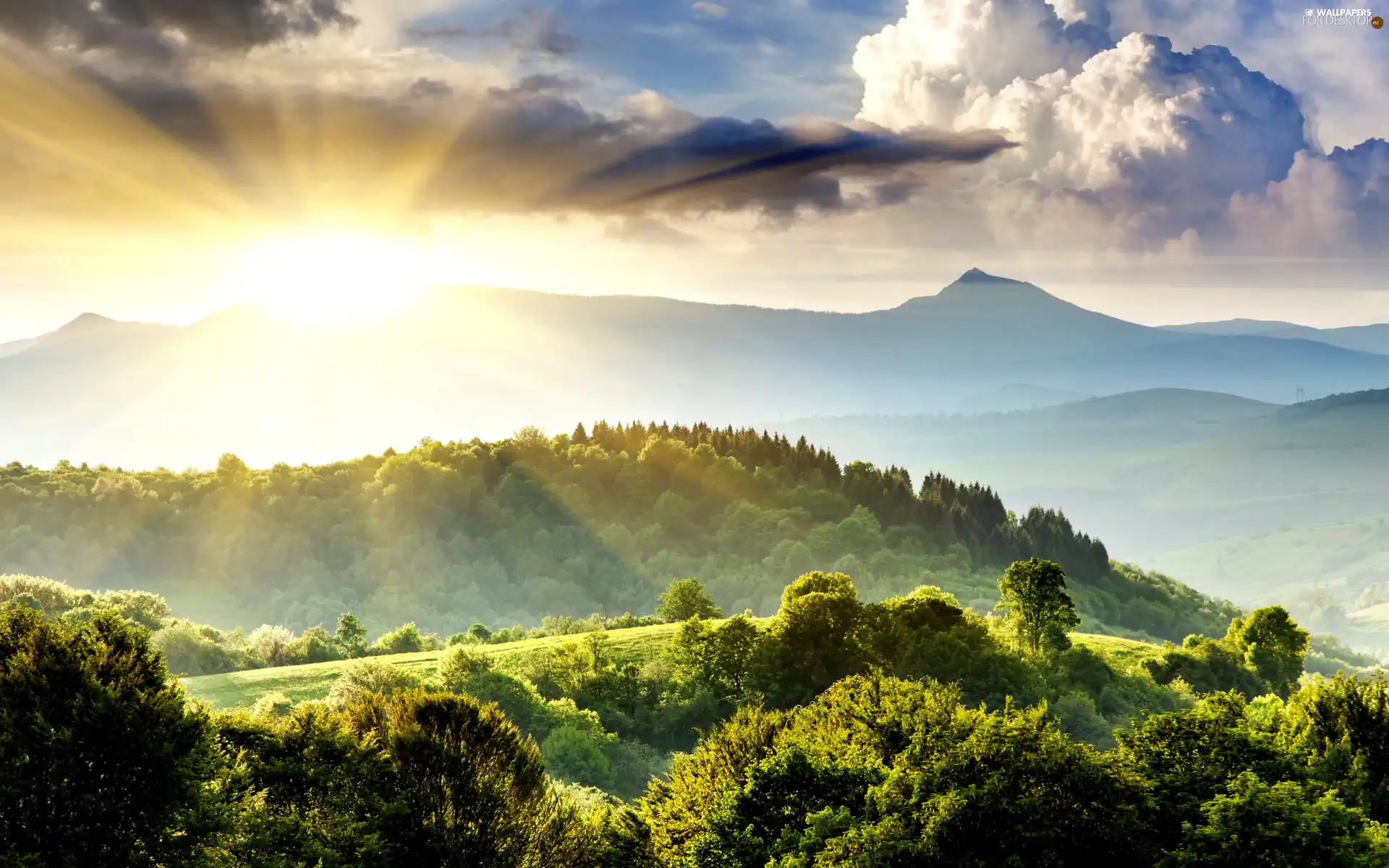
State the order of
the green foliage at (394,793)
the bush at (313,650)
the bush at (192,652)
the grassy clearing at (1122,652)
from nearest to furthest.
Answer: the green foliage at (394,793), the grassy clearing at (1122,652), the bush at (192,652), the bush at (313,650)

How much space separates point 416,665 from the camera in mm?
98875

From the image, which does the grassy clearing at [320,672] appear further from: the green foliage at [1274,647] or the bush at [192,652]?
the green foliage at [1274,647]

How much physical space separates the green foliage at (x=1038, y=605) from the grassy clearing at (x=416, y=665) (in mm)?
13146

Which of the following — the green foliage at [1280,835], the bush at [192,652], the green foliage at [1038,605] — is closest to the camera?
the green foliage at [1280,835]

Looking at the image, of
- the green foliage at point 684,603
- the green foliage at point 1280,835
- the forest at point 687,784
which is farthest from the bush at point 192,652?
the green foliage at point 1280,835

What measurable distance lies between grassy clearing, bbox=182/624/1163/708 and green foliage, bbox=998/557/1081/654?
13.1 meters

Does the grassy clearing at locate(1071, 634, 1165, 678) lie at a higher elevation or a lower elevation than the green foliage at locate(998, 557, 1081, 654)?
lower

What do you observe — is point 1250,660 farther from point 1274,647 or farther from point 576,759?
point 576,759

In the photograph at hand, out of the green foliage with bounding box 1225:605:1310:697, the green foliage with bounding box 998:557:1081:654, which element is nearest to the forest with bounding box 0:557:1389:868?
the green foliage with bounding box 998:557:1081:654

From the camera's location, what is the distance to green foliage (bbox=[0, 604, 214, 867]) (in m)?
28.2

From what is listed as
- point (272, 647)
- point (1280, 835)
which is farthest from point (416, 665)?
point (1280, 835)

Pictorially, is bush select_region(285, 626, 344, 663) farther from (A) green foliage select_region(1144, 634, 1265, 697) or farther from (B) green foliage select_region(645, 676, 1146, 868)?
(A) green foliage select_region(1144, 634, 1265, 697)

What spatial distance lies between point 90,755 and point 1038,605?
3063 inches

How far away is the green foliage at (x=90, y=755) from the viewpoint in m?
28.2
